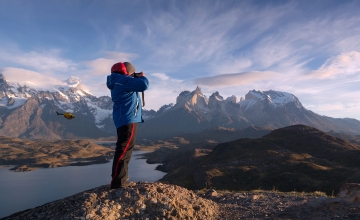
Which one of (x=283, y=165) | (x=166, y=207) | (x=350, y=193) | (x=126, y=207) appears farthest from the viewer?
(x=283, y=165)

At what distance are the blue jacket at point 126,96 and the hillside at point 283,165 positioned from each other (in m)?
31.6

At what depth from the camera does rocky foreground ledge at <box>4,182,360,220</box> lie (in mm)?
7074

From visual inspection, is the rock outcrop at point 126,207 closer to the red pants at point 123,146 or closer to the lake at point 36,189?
the red pants at point 123,146

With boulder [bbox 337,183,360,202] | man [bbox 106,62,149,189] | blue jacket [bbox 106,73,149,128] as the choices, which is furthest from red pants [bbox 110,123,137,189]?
boulder [bbox 337,183,360,202]

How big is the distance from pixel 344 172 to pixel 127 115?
46604 millimetres

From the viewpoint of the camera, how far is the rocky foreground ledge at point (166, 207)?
707 cm

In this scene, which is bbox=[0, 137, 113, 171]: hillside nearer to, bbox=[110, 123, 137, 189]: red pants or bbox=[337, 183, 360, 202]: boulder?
bbox=[110, 123, 137, 189]: red pants

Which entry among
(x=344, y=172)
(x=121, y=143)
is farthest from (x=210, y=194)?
(x=344, y=172)

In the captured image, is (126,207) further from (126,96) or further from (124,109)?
(126,96)

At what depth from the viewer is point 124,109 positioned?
25.8 feet

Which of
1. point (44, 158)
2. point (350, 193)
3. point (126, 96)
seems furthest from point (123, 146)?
point (44, 158)

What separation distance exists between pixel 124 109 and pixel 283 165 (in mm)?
49695

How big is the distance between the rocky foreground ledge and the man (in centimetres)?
80

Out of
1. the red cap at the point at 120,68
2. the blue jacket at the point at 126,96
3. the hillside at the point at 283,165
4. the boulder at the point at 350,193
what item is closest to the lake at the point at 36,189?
the hillside at the point at 283,165
